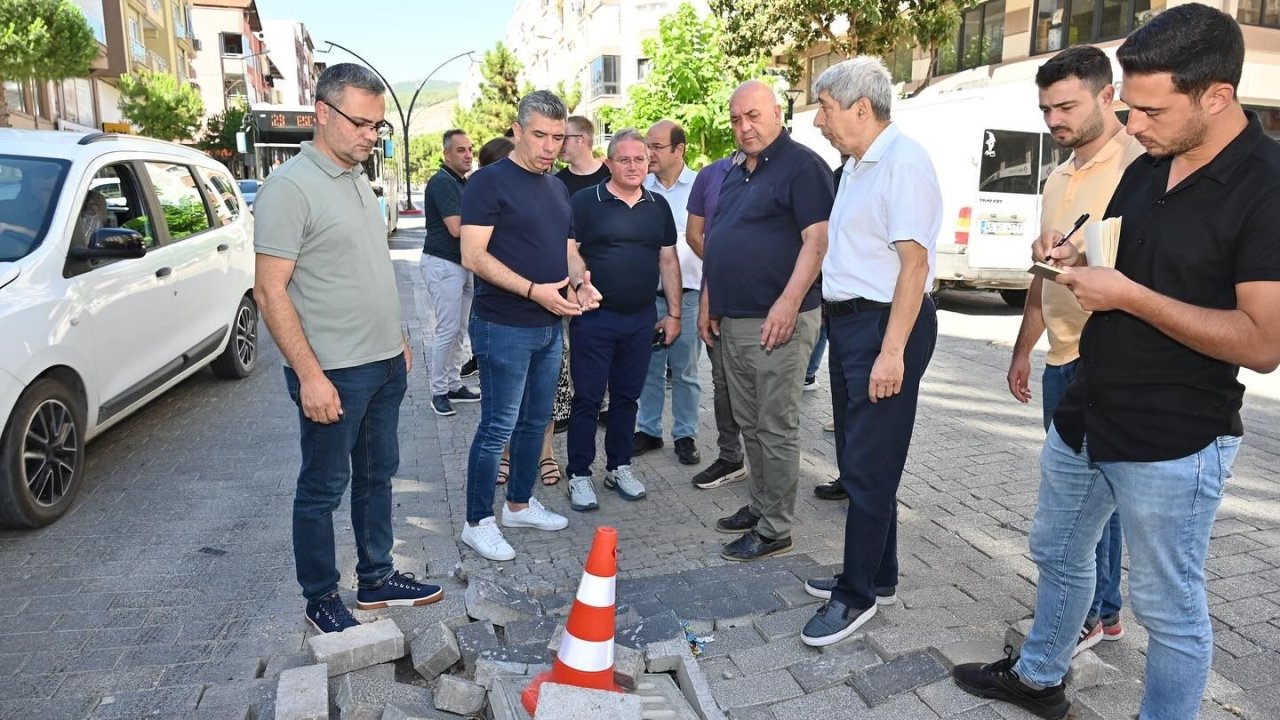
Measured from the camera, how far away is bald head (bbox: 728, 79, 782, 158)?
4086 millimetres

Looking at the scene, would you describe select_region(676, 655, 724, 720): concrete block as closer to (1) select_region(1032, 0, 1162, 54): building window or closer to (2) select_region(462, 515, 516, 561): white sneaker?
(2) select_region(462, 515, 516, 561): white sneaker

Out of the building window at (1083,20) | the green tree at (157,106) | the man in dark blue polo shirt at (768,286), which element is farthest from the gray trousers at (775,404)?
the green tree at (157,106)

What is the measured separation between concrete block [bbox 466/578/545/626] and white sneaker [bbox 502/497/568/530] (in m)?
0.95

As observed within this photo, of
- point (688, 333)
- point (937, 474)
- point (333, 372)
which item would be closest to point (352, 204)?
point (333, 372)

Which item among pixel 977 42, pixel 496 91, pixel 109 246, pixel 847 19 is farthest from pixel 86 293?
pixel 496 91

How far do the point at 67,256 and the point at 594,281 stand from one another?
2.82 metres

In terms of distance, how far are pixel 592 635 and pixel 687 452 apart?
306cm

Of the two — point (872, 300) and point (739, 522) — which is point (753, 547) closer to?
point (739, 522)

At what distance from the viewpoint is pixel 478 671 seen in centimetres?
298

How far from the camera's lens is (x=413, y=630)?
137 inches

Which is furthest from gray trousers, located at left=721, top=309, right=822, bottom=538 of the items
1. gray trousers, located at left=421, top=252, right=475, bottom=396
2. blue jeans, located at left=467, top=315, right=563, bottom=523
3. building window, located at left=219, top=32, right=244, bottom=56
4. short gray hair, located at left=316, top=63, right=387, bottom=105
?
building window, located at left=219, top=32, right=244, bottom=56

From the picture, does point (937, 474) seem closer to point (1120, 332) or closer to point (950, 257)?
point (1120, 332)

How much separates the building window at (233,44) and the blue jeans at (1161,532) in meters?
77.6

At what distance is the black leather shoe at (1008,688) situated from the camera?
2.87 m
